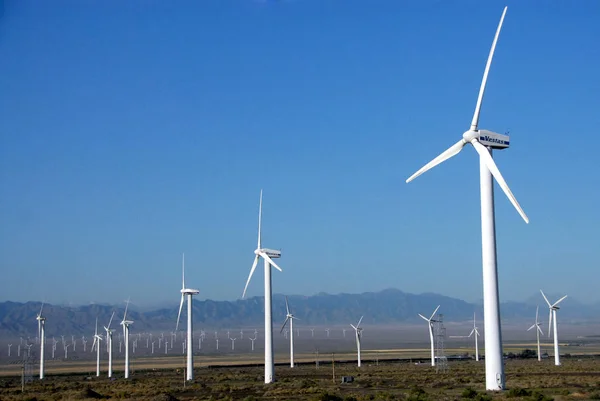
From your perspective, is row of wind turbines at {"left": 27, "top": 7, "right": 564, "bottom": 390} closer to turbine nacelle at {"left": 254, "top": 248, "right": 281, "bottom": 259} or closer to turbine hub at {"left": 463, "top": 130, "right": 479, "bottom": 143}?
turbine hub at {"left": 463, "top": 130, "right": 479, "bottom": 143}

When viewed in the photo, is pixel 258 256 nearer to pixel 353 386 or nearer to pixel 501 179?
pixel 353 386

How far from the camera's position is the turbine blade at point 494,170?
159ft

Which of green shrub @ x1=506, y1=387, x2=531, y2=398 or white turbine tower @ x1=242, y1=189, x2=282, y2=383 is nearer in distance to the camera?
green shrub @ x1=506, y1=387, x2=531, y2=398

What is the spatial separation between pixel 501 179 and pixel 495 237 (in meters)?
3.47

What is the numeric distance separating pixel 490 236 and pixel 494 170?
4072 millimetres

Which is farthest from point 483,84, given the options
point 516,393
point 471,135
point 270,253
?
point 270,253

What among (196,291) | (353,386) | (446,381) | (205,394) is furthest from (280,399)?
(196,291)

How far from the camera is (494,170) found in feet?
167

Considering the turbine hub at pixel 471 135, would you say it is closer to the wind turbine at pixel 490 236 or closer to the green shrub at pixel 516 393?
the wind turbine at pixel 490 236

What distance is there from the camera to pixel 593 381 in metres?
75.7

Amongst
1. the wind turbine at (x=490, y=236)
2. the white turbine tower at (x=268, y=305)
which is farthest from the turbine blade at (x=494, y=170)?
the white turbine tower at (x=268, y=305)

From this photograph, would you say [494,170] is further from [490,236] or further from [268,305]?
[268,305]

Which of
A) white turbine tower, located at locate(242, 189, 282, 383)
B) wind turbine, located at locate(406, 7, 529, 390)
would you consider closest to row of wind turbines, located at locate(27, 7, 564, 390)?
wind turbine, located at locate(406, 7, 529, 390)

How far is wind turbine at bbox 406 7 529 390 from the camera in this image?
49406 millimetres
